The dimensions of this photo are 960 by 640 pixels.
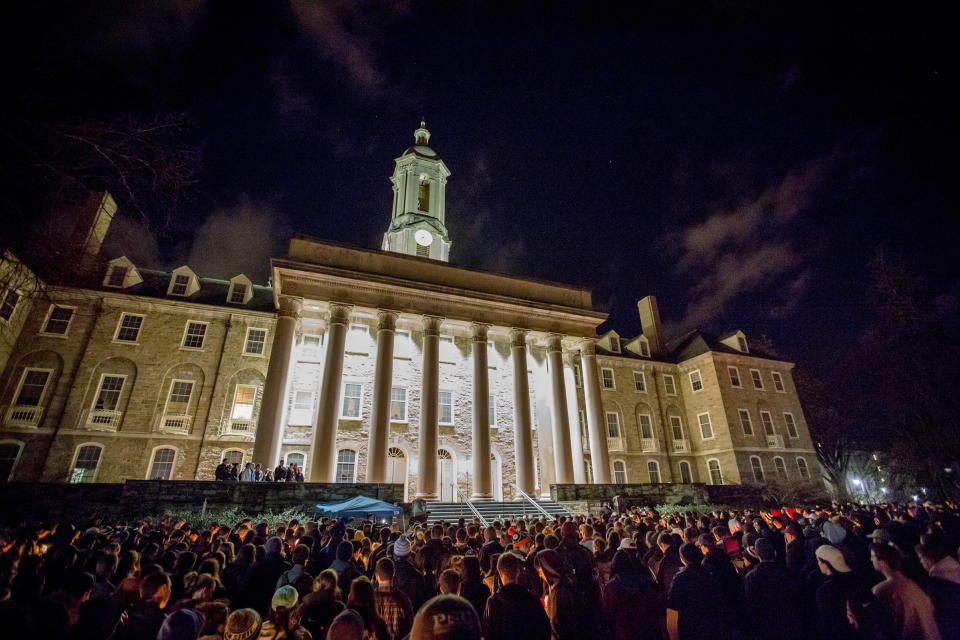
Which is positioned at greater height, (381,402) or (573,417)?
(573,417)

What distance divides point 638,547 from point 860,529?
15.6ft

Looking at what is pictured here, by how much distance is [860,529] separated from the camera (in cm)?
841

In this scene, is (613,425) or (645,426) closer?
(613,425)

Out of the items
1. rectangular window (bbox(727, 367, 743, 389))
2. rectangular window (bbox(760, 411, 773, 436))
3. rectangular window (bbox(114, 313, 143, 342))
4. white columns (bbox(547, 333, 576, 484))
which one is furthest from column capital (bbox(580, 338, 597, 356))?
rectangular window (bbox(114, 313, 143, 342))

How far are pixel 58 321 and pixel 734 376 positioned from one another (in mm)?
Answer: 44201

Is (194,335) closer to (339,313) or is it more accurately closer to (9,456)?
(9,456)

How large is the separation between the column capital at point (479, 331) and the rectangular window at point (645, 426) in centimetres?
1646

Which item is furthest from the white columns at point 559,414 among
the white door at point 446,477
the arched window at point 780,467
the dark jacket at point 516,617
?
the dark jacket at point 516,617

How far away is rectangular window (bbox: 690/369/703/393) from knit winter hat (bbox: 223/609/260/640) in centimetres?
3742

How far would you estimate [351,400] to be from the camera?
25234mm

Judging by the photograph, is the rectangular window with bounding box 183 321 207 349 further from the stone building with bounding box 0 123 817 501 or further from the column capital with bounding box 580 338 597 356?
the column capital with bounding box 580 338 597 356

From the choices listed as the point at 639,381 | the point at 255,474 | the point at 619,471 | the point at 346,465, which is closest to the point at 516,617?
the point at 255,474

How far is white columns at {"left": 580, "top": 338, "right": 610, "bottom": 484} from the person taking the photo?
2450 centimetres

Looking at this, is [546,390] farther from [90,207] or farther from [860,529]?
[90,207]
